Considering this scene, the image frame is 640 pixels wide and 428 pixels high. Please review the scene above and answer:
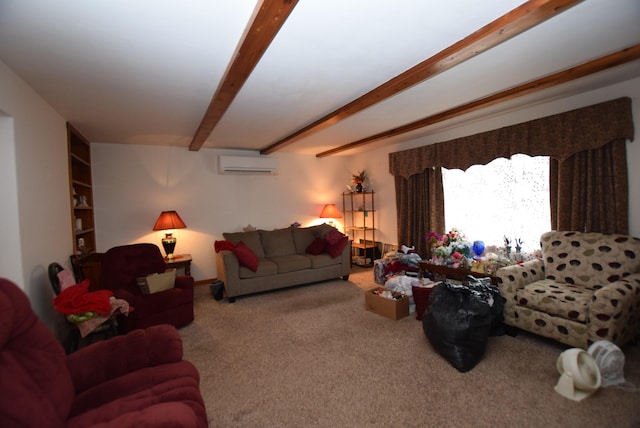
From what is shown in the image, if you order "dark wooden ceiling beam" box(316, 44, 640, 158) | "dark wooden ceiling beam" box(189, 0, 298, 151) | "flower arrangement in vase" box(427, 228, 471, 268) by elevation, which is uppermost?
"dark wooden ceiling beam" box(316, 44, 640, 158)

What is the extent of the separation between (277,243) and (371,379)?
296 cm

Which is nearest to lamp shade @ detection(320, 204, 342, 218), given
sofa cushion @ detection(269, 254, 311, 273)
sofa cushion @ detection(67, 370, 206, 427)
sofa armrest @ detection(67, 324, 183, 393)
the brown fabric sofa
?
the brown fabric sofa

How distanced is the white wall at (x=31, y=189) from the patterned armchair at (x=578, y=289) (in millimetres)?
3825

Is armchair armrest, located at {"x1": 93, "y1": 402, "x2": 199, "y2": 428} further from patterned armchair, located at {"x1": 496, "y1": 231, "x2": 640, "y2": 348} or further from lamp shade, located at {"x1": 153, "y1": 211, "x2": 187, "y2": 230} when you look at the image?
lamp shade, located at {"x1": 153, "y1": 211, "x2": 187, "y2": 230}

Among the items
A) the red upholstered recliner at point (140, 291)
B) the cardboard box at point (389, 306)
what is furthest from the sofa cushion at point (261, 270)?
the cardboard box at point (389, 306)

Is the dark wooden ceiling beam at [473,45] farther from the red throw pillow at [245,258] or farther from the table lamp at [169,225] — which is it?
the table lamp at [169,225]

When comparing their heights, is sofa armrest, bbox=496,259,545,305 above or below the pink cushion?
below

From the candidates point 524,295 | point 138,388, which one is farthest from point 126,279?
point 524,295

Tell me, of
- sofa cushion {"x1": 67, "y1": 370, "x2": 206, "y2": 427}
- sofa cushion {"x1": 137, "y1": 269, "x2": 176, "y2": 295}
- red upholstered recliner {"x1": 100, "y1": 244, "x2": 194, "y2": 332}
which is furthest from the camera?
sofa cushion {"x1": 137, "y1": 269, "x2": 176, "y2": 295}

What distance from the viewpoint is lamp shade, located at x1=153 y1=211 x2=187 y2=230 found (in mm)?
4234

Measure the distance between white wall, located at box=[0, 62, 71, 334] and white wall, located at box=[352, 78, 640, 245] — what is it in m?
4.43

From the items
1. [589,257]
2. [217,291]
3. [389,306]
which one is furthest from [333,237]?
[589,257]

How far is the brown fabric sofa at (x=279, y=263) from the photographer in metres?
3.91

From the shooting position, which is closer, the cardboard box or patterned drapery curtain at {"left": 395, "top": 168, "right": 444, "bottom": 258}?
the cardboard box
